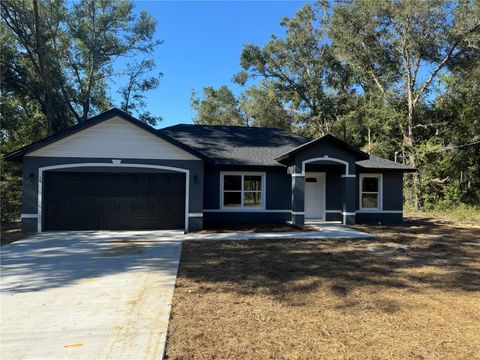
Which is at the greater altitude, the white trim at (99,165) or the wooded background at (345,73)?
the wooded background at (345,73)

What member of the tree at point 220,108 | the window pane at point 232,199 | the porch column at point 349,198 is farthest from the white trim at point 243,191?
the tree at point 220,108

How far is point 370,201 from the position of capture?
58.9 ft

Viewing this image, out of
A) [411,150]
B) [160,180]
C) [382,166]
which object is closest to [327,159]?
[382,166]

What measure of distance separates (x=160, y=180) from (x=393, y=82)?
22.7 metres

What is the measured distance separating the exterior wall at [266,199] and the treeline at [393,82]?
1341 cm

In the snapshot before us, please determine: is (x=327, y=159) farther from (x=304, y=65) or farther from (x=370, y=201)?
(x=304, y=65)

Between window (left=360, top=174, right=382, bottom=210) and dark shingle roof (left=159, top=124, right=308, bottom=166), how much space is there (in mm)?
3740

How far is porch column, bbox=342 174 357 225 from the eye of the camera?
15.9m

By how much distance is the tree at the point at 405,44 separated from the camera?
2478 centimetres

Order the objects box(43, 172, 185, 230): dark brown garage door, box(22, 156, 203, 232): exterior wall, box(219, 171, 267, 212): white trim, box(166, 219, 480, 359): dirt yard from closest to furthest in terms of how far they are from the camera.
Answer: box(166, 219, 480, 359): dirt yard < box(22, 156, 203, 232): exterior wall < box(43, 172, 185, 230): dark brown garage door < box(219, 171, 267, 212): white trim

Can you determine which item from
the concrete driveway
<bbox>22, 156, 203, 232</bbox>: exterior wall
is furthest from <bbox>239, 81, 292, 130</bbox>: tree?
the concrete driveway

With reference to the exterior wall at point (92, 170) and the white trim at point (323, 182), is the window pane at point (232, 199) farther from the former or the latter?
the white trim at point (323, 182)

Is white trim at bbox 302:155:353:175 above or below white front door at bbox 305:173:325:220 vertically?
above

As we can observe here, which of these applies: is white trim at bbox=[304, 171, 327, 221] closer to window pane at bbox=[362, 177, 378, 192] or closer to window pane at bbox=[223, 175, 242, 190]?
window pane at bbox=[362, 177, 378, 192]
